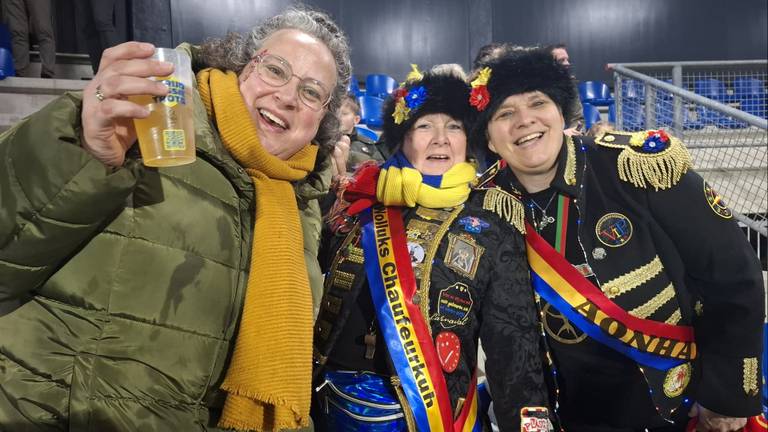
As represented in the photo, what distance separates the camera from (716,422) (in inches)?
75.7

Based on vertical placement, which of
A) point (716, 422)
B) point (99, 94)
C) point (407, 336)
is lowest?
point (716, 422)

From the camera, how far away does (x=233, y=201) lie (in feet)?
Answer: 4.77

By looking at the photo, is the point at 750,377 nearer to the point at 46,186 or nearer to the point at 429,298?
the point at 429,298

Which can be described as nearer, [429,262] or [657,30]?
[429,262]

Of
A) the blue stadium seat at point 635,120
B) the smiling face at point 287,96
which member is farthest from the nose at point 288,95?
the blue stadium seat at point 635,120

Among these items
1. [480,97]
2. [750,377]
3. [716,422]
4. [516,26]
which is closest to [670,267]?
[750,377]

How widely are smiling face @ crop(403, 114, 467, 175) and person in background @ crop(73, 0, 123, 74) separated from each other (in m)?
5.30

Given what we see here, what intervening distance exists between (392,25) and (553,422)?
9969 millimetres

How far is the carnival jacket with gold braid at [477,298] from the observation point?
195cm

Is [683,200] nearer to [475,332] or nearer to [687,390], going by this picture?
[687,390]

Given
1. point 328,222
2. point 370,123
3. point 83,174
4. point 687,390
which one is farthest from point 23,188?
point 370,123

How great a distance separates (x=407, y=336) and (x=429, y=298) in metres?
0.17

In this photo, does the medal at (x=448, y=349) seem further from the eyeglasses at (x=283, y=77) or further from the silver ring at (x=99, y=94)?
the silver ring at (x=99, y=94)

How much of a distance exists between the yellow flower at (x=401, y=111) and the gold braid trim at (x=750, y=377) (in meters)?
1.55
